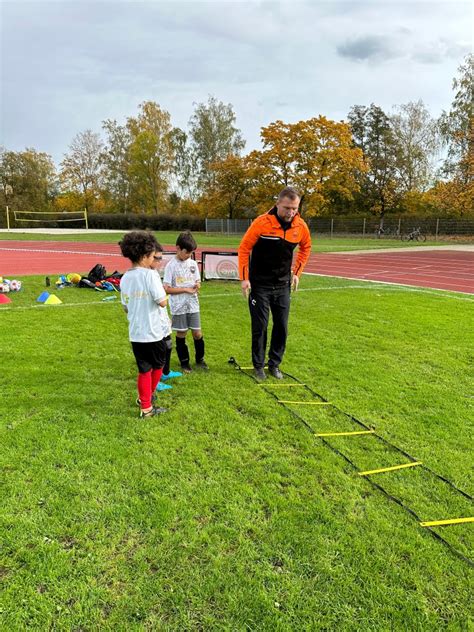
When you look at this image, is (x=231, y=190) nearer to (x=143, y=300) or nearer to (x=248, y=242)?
(x=248, y=242)

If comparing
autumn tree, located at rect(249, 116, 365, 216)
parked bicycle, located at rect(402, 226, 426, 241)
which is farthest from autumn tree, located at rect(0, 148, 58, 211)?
parked bicycle, located at rect(402, 226, 426, 241)

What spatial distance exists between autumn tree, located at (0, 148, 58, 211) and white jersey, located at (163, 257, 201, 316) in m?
56.3

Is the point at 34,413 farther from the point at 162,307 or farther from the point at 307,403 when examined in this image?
the point at 307,403

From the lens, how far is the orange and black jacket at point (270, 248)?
440cm

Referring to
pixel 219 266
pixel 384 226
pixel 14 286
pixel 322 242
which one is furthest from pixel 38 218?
pixel 14 286

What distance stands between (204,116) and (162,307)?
5735 cm

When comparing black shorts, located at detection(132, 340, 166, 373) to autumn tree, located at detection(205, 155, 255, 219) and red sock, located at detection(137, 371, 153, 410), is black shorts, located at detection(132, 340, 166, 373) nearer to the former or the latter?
red sock, located at detection(137, 371, 153, 410)

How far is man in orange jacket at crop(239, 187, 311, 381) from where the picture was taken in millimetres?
4387

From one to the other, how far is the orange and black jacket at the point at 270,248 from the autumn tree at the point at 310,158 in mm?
31261

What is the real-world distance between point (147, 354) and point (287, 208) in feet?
6.38

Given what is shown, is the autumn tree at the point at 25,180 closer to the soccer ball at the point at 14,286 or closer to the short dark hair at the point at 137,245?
the soccer ball at the point at 14,286

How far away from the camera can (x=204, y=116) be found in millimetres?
55000

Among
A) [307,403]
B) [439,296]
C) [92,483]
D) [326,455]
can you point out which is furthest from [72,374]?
[439,296]

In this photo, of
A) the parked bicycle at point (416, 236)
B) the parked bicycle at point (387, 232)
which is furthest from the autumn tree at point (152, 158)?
the parked bicycle at point (416, 236)
